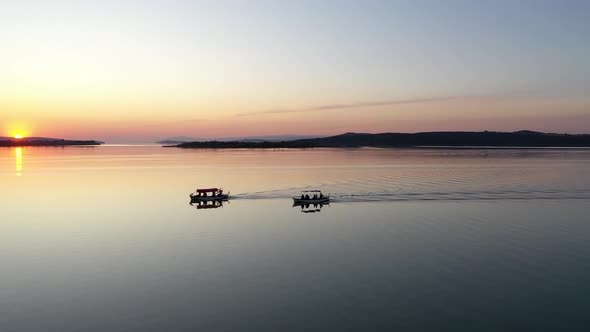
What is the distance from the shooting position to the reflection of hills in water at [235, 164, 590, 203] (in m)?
67.5

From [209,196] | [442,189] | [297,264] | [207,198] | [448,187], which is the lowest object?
[297,264]

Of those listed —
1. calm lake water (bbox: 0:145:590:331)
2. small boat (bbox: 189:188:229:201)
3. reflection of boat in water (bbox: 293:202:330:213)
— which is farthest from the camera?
small boat (bbox: 189:188:229:201)

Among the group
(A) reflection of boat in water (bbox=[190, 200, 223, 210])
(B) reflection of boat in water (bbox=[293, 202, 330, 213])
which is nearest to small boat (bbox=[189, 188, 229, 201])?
(A) reflection of boat in water (bbox=[190, 200, 223, 210])

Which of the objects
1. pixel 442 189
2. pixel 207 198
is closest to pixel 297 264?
pixel 207 198

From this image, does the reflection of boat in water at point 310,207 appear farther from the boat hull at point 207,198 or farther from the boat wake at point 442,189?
the boat hull at point 207,198

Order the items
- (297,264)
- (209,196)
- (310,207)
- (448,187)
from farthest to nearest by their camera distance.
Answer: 1. (448,187)
2. (209,196)
3. (310,207)
4. (297,264)

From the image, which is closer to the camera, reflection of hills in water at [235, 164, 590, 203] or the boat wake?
the boat wake

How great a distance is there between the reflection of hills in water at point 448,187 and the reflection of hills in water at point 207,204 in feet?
19.6

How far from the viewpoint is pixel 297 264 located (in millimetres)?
32156

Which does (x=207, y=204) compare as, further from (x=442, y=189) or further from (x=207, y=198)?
(x=442, y=189)

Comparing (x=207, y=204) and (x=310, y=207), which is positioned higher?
(x=310, y=207)

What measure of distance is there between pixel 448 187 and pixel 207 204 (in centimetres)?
4477

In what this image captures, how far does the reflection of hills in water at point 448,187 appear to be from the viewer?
221ft

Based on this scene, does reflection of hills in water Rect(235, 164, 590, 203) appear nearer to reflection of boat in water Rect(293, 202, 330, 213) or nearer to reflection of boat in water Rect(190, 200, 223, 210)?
reflection of boat in water Rect(293, 202, 330, 213)
